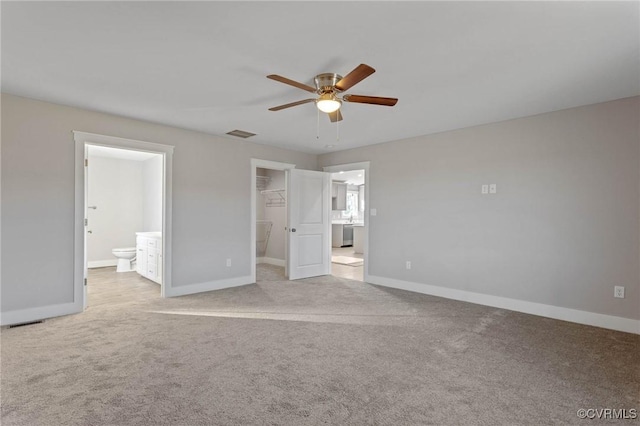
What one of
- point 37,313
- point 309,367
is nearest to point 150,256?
point 37,313

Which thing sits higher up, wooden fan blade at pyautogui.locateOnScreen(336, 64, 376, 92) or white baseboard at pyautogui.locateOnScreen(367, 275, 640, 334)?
wooden fan blade at pyautogui.locateOnScreen(336, 64, 376, 92)

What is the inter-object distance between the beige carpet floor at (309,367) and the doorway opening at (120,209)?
2.60 m

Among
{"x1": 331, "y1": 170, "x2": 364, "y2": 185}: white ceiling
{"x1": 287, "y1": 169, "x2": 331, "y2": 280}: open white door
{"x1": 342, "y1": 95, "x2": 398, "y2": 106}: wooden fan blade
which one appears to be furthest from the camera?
{"x1": 331, "y1": 170, "x2": 364, "y2": 185}: white ceiling

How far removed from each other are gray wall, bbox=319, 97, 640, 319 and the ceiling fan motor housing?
2.61 m

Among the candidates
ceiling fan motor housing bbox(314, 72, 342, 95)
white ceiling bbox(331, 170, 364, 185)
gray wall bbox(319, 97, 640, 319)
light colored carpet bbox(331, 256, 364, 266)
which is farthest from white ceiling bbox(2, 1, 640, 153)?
white ceiling bbox(331, 170, 364, 185)

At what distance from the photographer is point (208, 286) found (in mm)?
4957

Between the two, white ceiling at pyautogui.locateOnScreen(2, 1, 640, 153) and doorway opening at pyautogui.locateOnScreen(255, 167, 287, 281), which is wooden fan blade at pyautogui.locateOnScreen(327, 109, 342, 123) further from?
doorway opening at pyautogui.locateOnScreen(255, 167, 287, 281)

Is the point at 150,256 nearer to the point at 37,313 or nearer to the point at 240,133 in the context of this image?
the point at 37,313

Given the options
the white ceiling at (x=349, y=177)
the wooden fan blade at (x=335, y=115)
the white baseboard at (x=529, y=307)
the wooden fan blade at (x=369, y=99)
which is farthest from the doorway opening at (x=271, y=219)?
the wooden fan blade at (x=369, y=99)

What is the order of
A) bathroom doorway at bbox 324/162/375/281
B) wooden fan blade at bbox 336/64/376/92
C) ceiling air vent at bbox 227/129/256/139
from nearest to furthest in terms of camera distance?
wooden fan blade at bbox 336/64/376/92
ceiling air vent at bbox 227/129/256/139
bathroom doorway at bbox 324/162/375/281

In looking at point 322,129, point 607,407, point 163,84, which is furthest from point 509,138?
point 163,84

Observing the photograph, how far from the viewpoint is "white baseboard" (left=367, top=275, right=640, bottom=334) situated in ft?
11.1

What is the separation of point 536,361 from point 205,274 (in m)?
4.22

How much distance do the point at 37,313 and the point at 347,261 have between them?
19.0 ft
